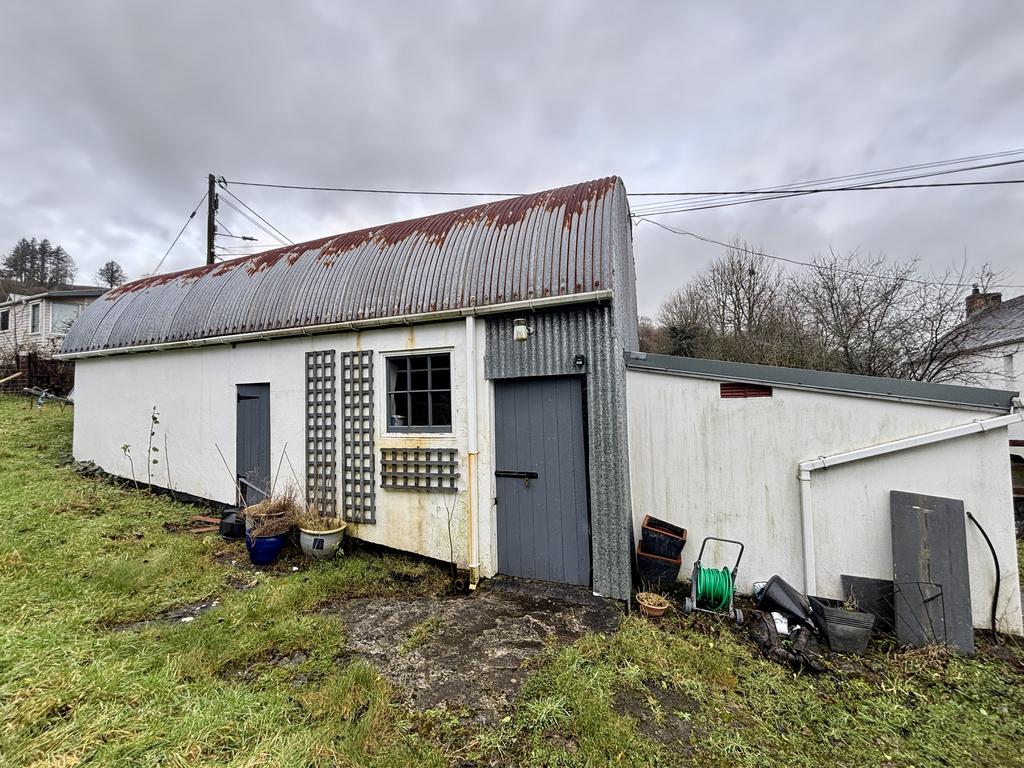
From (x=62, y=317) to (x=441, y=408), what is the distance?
25.5 meters

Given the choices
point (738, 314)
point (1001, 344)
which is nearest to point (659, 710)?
point (738, 314)

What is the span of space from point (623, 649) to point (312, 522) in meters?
4.14

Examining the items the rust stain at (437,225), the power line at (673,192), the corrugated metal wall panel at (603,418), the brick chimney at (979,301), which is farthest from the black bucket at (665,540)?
the brick chimney at (979,301)

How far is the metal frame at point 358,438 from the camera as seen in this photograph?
17.7 feet

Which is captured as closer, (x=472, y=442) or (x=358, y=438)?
(x=472, y=442)

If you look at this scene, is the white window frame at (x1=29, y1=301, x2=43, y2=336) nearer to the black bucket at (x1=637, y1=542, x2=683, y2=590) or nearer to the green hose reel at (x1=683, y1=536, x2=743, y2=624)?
the black bucket at (x1=637, y1=542, x2=683, y2=590)

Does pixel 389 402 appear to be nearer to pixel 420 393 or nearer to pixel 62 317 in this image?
pixel 420 393

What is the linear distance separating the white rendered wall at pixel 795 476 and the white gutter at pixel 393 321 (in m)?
1.29

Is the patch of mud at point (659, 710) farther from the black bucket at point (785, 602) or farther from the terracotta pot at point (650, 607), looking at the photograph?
the black bucket at point (785, 602)

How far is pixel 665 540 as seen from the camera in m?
4.32

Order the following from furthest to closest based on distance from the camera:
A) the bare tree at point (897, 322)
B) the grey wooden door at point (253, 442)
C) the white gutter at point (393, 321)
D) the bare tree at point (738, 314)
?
the bare tree at point (738, 314) → the bare tree at point (897, 322) → the grey wooden door at point (253, 442) → the white gutter at point (393, 321)

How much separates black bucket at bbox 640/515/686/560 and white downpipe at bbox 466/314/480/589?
A: 1930 millimetres

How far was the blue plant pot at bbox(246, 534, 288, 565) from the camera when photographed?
5078mm

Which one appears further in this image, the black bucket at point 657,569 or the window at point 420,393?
the window at point 420,393
